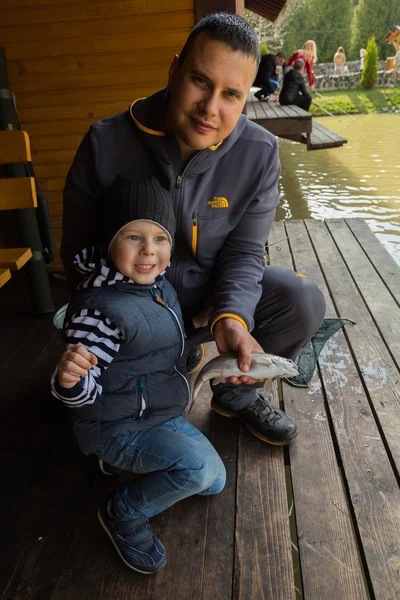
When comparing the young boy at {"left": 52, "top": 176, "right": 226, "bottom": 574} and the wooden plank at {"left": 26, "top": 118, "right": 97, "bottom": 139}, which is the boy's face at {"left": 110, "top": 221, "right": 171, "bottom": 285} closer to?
the young boy at {"left": 52, "top": 176, "right": 226, "bottom": 574}

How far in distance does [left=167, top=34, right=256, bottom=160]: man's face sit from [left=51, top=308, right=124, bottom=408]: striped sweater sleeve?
802 mm

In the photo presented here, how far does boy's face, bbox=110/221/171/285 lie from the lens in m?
1.53

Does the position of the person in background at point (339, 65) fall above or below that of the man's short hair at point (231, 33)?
below

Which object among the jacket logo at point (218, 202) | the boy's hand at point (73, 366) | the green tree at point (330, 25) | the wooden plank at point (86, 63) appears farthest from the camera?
the green tree at point (330, 25)

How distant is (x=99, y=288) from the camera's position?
5.00 feet

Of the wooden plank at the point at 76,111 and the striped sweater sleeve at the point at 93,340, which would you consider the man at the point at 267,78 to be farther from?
the striped sweater sleeve at the point at 93,340

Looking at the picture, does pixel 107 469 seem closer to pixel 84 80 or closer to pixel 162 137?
pixel 162 137

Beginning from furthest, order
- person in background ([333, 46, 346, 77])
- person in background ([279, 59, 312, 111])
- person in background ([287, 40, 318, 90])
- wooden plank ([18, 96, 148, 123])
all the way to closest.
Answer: person in background ([333, 46, 346, 77])
person in background ([287, 40, 318, 90])
person in background ([279, 59, 312, 111])
wooden plank ([18, 96, 148, 123])

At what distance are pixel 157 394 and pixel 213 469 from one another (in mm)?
326

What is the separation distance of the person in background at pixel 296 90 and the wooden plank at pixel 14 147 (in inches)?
330

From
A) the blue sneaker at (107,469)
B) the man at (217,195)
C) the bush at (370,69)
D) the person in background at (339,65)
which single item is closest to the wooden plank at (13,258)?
the man at (217,195)

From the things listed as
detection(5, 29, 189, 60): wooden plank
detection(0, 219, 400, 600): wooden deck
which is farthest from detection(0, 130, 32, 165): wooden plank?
detection(0, 219, 400, 600): wooden deck

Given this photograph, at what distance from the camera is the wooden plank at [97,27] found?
141 inches

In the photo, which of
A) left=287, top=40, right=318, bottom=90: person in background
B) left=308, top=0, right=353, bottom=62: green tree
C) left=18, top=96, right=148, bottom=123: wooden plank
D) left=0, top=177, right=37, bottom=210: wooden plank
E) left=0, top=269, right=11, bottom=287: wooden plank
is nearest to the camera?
left=0, top=269, right=11, bottom=287: wooden plank
